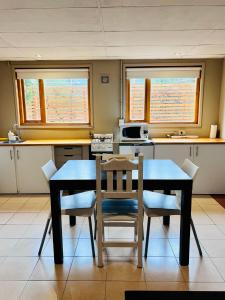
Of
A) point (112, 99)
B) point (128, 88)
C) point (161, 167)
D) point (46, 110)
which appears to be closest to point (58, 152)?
point (46, 110)

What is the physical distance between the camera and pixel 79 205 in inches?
91.0

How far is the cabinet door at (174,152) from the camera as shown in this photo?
3719mm

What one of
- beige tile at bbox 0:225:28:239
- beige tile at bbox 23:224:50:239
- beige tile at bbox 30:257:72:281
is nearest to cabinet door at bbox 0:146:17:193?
beige tile at bbox 0:225:28:239

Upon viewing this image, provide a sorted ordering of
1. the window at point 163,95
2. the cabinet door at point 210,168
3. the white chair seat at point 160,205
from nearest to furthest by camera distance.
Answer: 1. the white chair seat at point 160,205
2. the cabinet door at point 210,168
3. the window at point 163,95

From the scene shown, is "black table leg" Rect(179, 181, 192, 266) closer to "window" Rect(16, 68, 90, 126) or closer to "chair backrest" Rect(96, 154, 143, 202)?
"chair backrest" Rect(96, 154, 143, 202)

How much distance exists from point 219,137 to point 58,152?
271 centimetres

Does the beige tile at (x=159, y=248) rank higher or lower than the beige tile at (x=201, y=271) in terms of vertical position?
higher

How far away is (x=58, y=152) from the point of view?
3.85m

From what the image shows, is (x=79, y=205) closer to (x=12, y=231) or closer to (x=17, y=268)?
(x=17, y=268)

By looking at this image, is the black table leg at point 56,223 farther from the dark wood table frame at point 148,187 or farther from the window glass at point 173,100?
the window glass at point 173,100

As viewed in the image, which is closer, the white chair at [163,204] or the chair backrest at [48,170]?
the white chair at [163,204]

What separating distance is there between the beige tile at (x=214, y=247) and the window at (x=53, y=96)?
2706mm

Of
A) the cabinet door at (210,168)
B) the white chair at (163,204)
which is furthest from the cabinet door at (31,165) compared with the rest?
the cabinet door at (210,168)

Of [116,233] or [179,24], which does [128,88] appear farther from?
[116,233]
